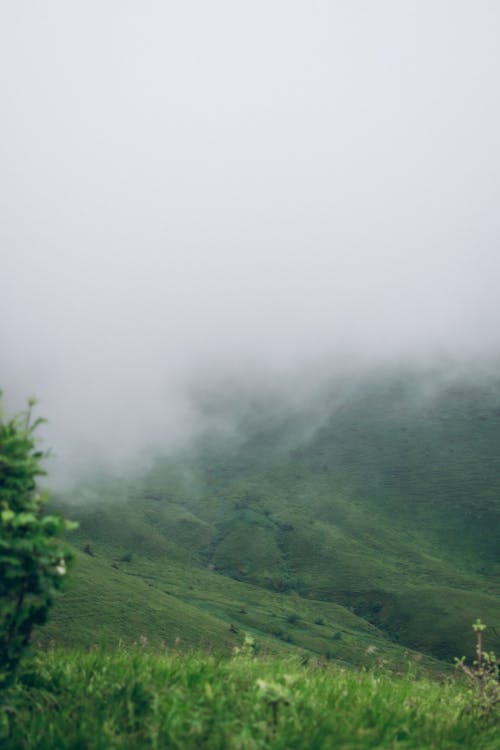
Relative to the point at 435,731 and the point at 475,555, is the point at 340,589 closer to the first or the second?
the point at 475,555

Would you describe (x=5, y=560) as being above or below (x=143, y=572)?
above

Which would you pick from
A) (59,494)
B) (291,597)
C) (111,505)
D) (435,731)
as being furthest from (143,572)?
(435,731)

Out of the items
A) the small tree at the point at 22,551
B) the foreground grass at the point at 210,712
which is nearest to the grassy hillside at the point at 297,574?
the foreground grass at the point at 210,712

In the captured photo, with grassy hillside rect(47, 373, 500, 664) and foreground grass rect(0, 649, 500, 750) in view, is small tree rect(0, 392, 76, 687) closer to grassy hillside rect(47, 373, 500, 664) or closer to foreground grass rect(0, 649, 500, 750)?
foreground grass rect(0, 649, 500, 750)

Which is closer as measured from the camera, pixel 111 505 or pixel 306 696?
pixel 306 696

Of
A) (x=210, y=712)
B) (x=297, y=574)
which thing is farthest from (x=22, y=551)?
(x=297, y=574)

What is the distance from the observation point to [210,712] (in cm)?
774

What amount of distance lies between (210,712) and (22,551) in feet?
12.3

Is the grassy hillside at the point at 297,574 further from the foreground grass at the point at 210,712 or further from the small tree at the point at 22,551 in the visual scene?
the small tree at the point at 22,551

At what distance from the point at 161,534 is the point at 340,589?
6161 centimetres

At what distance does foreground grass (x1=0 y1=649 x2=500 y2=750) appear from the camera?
700cm

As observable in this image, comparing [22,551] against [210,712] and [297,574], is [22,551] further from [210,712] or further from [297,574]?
[297,574]

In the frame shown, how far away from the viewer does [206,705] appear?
8109 mm

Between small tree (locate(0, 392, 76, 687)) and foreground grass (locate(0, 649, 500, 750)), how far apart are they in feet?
3.21
